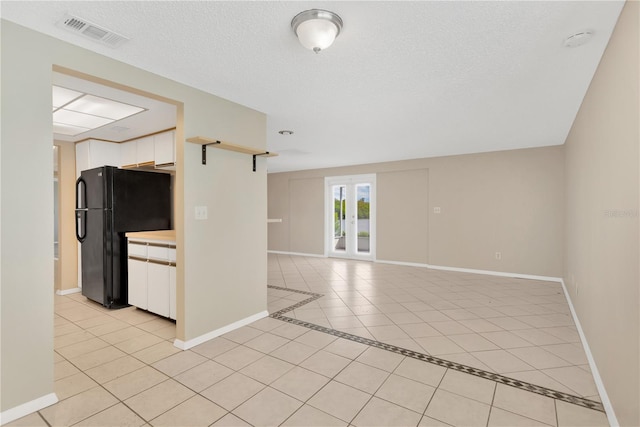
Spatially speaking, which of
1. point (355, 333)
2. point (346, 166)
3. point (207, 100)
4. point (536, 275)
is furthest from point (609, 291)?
point (346, 166)

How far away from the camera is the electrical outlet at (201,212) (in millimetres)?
2875

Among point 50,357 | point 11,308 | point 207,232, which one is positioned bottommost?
point 50,357

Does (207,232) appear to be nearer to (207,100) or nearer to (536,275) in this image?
(207,100)

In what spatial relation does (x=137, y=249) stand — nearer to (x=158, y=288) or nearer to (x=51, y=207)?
(x=158, y=288)

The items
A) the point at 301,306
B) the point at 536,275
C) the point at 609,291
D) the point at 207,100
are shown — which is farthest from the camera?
the point at 536,275

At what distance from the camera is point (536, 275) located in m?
5.58

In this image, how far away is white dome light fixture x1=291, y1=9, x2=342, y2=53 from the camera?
5.69ft

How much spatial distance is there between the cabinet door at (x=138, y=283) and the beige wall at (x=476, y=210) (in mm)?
5129

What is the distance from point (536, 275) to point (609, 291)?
4.22 metres

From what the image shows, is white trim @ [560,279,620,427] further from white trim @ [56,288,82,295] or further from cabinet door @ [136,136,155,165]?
white trim @ [56,288,82,295]

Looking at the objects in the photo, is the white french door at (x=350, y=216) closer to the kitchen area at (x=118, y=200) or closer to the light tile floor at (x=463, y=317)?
the light tile floor at (x=463, y=317)

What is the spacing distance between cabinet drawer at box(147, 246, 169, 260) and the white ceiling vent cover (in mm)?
1971

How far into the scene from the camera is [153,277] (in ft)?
11.4

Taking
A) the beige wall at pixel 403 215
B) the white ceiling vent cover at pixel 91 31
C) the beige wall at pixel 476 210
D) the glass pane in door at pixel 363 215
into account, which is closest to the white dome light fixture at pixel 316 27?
the white ceiling vent cover at pixel 91 31
